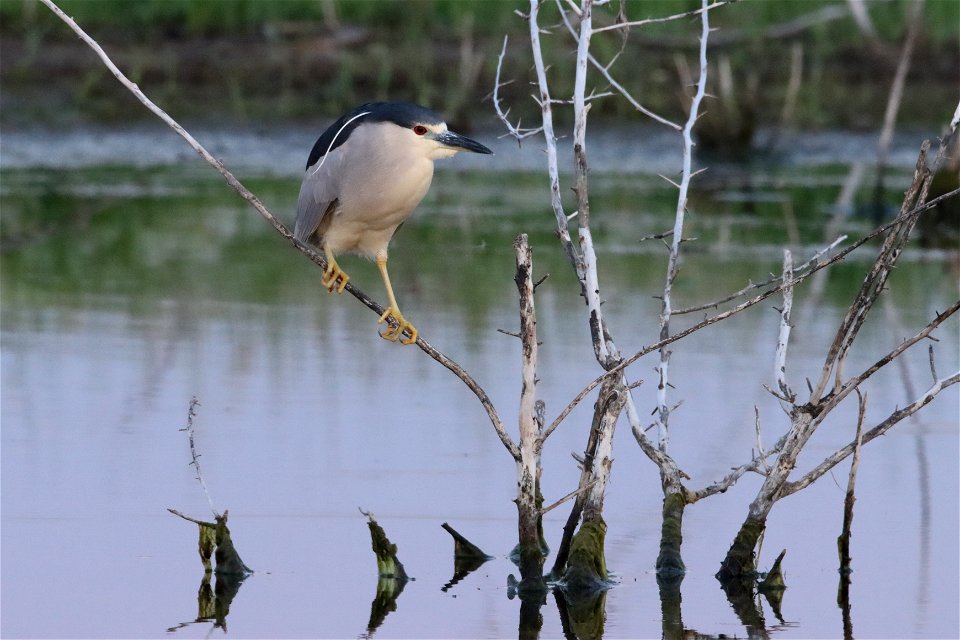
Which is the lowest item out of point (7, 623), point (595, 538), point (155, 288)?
point (7, 623)

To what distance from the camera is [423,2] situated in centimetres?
1831

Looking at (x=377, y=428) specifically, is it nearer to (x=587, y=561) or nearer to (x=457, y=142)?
(x=587, y=561)

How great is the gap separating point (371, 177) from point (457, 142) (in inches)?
11.8

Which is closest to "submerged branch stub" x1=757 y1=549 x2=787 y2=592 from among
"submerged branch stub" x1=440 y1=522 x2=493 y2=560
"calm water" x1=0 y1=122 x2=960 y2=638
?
"calm water" x1=0 y1=122 x2=960 y2=638

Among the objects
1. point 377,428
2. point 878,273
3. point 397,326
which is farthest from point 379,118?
point 377,428

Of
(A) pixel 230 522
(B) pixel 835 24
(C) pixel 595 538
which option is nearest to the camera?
(C) pixel 595 538

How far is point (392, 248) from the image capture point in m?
10.8

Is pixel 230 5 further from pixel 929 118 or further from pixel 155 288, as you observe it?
pixel 155 288

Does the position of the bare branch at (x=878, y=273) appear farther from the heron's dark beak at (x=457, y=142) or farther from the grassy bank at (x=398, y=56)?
the grassy bank at (x=398, y=56)

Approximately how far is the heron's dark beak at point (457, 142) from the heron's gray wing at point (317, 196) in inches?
15.7

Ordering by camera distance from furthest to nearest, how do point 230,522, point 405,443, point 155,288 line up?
point 155,288 → point 405,443 → point 230,522

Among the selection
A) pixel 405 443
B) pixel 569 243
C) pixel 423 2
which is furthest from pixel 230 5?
pixel 569 243

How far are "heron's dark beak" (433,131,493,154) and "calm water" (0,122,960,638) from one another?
4.11ft

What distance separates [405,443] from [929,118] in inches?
482
